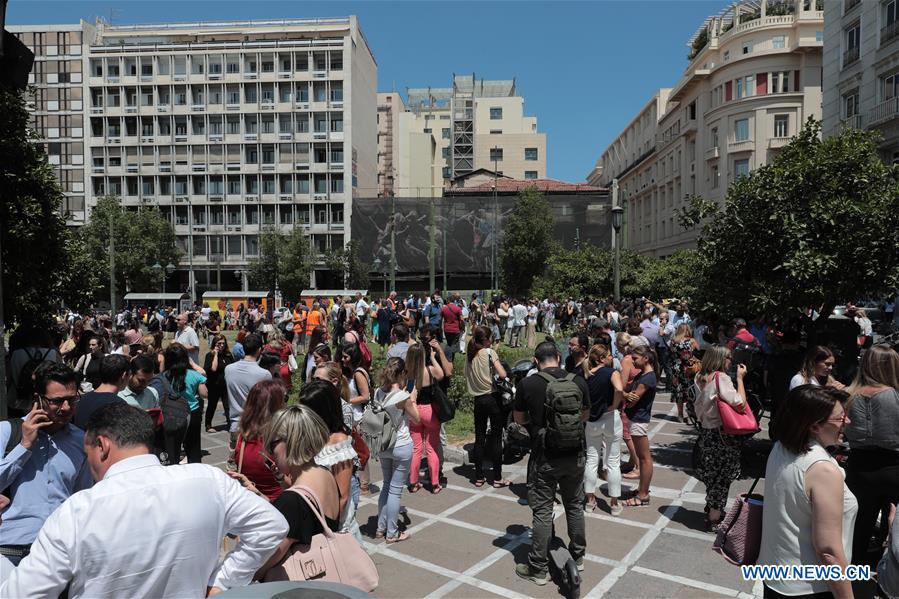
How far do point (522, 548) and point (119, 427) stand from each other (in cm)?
413

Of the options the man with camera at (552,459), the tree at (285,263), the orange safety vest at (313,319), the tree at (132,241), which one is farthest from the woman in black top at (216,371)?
the tree at (132,241)

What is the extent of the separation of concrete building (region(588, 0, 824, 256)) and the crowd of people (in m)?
27.5

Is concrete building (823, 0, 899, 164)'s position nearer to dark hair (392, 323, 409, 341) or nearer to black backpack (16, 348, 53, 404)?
dark hair (392, 323, 409, 341)

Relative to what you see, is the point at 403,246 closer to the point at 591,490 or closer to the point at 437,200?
the point at 437,200

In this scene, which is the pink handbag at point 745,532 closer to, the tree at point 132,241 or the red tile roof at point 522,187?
the tree at point 132,241

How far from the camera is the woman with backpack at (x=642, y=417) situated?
6203 mm

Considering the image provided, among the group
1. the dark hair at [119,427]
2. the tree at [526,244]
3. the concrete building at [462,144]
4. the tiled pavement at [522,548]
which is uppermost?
the concrete building at [462,144]

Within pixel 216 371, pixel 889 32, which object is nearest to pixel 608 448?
pixel 216 371

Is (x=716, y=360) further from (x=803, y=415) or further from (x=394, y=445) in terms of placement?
(x=394, y=445)

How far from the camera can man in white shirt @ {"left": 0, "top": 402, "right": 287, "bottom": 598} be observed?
73.9 inches

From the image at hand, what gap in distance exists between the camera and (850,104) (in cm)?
2703

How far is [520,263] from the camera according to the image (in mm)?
44406

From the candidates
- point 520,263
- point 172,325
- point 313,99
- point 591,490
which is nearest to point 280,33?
point 313,99

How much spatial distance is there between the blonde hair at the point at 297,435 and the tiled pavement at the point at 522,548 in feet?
7.02
